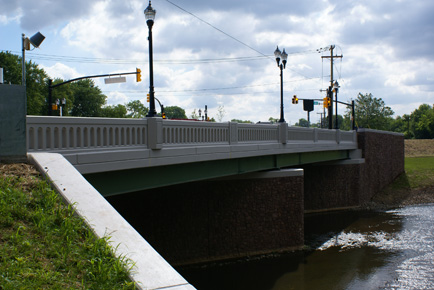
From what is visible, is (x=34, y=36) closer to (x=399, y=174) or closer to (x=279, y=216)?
(x=279, y=216)

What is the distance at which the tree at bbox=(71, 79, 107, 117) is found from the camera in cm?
8206

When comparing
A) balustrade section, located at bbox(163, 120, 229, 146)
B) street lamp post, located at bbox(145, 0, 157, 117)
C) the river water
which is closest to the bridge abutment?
the river water

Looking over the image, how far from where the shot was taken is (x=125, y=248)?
502 centimetres

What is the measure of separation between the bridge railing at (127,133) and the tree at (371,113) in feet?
262

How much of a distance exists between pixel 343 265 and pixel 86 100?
7319cm

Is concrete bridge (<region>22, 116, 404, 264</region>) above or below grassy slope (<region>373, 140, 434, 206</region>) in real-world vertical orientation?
above

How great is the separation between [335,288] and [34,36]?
1481 centimetres

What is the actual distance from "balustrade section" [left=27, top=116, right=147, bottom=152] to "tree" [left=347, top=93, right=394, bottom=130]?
87831 mm

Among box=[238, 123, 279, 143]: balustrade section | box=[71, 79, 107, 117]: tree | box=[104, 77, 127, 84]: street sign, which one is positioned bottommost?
box=[238, 123, 279, 143]: balustrade section

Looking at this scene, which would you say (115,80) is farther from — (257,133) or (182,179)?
(182,179)

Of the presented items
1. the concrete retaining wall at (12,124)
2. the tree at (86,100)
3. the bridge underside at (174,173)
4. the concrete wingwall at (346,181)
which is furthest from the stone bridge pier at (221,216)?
the tree at (86,100)

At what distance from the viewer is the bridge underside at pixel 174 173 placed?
33.4ft

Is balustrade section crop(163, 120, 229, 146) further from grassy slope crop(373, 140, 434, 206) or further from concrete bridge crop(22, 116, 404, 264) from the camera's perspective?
grassy slope crop(373, 140, 434, 206)

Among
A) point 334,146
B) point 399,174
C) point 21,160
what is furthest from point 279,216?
point 399,174
